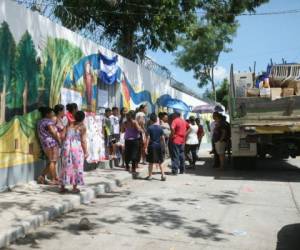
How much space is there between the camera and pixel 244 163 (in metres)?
12.6

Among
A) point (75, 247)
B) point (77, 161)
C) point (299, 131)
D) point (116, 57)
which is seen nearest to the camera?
Answer: point (75, 247)

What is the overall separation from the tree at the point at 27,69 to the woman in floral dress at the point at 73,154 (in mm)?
1489

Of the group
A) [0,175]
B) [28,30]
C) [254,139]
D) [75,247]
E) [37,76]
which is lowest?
[75,247]

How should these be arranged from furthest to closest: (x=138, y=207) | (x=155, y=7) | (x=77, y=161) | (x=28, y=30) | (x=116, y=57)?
(x=155, y=7), (x=116, y=57), (x=28, y=30), (x=77, y=161), (x=138, y=207)

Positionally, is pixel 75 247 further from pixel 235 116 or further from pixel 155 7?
pixel 155 7

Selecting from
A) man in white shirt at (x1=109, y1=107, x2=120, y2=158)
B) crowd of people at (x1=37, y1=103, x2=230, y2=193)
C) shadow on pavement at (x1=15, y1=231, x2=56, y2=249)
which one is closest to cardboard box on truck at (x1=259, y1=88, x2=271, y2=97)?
crowd of people at (x1=37, y1=103, x2=230, y2=193)

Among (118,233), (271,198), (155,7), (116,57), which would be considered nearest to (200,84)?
(155,7)

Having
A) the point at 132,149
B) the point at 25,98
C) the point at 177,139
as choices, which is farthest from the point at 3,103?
the point at 177,139

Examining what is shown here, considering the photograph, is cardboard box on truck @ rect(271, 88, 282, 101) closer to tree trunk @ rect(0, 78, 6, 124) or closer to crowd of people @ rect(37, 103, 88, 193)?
crowd of people @ rect(37, 103, 88, 193)

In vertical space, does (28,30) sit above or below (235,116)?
above

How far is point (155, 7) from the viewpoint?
17266 mm

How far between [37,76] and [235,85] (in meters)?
5.96

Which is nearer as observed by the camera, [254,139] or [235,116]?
[254,139]

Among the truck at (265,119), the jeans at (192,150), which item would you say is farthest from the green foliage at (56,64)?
the jeans at (192,150)
